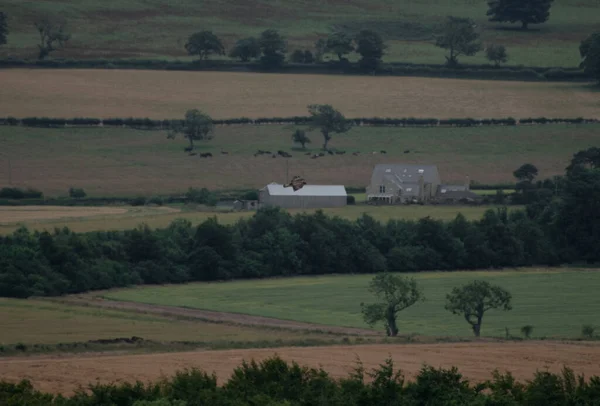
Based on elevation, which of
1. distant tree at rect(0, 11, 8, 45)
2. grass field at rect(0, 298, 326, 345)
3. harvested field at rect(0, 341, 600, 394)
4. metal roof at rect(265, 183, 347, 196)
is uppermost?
distant tree at rect(0, 11, 8, 45)

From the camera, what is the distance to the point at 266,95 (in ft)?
413

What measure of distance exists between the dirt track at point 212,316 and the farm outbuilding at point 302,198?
1076 inches

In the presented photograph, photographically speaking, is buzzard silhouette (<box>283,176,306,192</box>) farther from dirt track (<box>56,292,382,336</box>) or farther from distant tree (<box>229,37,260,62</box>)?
distant tree (<box>229,37,260,62</box>)

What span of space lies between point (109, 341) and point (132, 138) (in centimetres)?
6404

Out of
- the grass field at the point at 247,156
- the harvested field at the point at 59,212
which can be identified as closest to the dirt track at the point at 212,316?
the harvested field at the point at 59,212

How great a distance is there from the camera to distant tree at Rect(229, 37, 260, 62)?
13488 centimetres

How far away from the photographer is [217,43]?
447 feet

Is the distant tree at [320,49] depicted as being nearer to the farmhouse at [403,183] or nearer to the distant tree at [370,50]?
the distant tree at [370,50]

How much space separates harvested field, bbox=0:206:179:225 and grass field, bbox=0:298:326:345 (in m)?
20.3

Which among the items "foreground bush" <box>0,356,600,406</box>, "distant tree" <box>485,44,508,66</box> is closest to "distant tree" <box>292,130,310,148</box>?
"distant tree" <box>485,44,508,66</box>

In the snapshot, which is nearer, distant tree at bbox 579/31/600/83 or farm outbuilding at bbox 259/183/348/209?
farm outbuilding at bbox 259/183/348/209

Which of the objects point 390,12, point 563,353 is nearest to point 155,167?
point 563,353

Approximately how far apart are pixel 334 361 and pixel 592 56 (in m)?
91.7

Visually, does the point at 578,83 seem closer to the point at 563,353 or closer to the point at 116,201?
the point at 116,201
